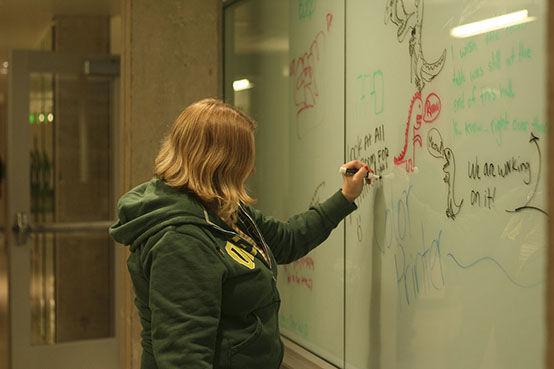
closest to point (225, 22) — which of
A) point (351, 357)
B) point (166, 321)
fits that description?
point (351, 357)

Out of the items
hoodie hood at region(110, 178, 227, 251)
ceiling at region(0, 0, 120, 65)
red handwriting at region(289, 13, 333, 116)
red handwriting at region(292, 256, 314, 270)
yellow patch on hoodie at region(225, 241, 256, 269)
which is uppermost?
ceiling at region(0, 0, 120, 65)

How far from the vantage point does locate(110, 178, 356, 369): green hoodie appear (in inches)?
77.2

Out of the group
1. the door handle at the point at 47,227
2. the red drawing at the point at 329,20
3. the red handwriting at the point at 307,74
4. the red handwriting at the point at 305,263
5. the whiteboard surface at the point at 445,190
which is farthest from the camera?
the door handle at the point at 47,227

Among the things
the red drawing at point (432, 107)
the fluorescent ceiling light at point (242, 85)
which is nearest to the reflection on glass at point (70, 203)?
the fluorescent ceiling light at point (242, 85)

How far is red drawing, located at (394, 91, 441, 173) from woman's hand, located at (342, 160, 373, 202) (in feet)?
0.58

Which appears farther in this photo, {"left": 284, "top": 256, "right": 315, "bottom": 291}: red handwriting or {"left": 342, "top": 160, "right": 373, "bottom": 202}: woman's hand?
{"left": 284, "top": 256, "right": 315, "bottom": 291}: red handwriting

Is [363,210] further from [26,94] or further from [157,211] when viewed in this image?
[26,94]

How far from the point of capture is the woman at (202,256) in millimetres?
1964

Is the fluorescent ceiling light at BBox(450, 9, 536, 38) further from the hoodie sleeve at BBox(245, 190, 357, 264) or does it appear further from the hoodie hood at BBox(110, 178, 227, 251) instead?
the hoodie hood at BBox(110, 178, 227, 251)

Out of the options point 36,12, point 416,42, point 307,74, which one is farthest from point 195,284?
point 36,12

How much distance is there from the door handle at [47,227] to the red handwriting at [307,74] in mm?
2345

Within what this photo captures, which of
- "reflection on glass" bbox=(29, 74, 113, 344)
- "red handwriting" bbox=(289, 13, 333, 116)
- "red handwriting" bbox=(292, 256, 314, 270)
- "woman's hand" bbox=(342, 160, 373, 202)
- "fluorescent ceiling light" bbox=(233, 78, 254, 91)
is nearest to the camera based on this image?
"woman's hand" bbox=(342, 160, 373, 202)

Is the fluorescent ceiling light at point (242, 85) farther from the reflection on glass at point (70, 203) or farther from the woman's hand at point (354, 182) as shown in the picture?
the reflection on glass at point (70, 203)

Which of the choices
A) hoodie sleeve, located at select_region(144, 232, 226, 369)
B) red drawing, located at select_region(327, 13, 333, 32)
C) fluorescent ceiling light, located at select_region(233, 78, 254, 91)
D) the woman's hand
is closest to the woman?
hoodie sleeve, located at select_region(144, 232, 226, 369)
